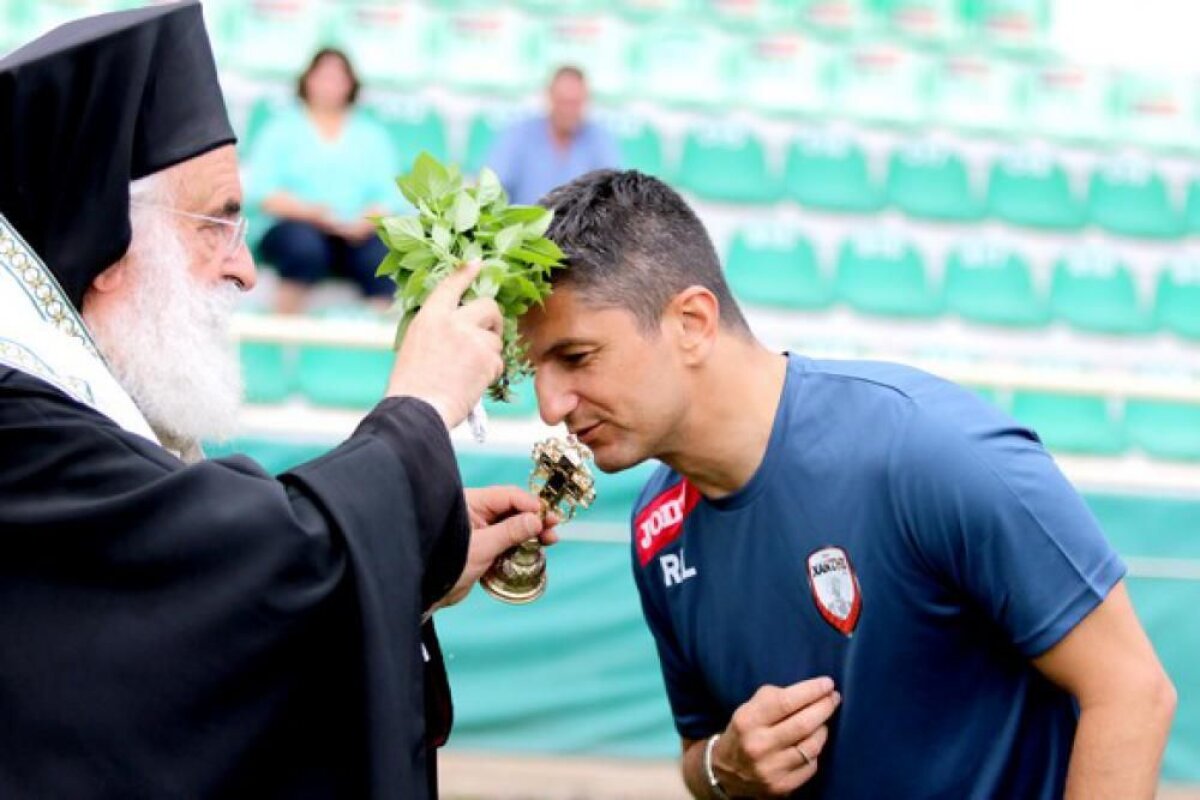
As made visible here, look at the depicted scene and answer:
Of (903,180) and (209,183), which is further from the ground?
(209,183)

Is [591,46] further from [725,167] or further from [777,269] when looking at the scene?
[777,269]

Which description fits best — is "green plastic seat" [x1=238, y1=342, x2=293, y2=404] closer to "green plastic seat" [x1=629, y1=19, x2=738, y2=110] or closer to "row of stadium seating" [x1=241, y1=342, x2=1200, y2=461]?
"row of stadium seating" [x1=241, y1=342, x2=1200, y2=461]

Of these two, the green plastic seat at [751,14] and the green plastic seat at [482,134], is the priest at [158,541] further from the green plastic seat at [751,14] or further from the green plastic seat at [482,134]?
the green plastic seat at [751,14]

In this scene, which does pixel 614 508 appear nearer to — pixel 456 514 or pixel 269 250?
pixel 269 250

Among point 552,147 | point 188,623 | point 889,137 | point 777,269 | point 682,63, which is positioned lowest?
point 777,269

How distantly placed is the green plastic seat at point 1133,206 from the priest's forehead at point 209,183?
8386 mm

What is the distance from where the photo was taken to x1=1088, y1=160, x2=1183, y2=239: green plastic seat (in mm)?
10664

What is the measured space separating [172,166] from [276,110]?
683 cm

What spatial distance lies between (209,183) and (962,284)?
7457 mm

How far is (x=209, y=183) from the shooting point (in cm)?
300

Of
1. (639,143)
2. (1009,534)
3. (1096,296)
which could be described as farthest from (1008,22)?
(1009,534)

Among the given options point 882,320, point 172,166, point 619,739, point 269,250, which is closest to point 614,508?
point 619,739

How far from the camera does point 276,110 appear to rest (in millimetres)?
9602

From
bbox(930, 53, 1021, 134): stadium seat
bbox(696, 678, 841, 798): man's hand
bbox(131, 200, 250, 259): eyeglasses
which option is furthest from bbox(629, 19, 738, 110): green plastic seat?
bbox(696, 678, 841, 798): man's hand
